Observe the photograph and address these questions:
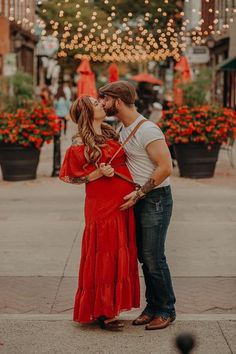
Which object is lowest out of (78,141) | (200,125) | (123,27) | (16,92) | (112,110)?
(200,125)

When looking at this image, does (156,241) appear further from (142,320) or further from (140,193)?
(142,320)

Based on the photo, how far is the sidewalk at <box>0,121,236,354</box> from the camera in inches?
218

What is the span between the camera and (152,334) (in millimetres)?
5695

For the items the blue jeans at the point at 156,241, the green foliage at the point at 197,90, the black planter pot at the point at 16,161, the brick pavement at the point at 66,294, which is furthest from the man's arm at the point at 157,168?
the green foliage at the point at 197,90

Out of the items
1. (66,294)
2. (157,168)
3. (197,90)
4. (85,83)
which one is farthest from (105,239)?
(85,83)

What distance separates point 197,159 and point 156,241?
1007cm

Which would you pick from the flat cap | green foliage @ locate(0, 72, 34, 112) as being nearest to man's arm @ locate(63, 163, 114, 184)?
the flat cap

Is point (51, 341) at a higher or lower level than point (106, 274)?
lower

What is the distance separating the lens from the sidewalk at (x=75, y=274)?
5527mm

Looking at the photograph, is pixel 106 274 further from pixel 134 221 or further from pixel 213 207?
pixel 213 207

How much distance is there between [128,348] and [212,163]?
35.0 ft

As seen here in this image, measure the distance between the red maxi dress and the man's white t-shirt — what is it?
0.06 meters

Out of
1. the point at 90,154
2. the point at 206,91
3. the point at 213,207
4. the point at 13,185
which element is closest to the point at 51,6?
the point at 206,91

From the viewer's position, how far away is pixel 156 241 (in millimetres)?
5656
